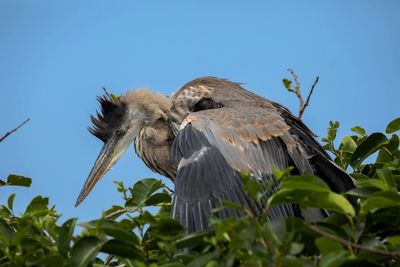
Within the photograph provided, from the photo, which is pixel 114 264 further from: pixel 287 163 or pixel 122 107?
pixel 122 107

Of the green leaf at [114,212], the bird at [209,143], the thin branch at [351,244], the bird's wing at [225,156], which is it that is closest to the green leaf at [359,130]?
the bird at [209,143]

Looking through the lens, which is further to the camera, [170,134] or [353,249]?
[170,134]

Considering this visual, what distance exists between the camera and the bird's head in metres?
6.62

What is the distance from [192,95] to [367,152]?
233 cm

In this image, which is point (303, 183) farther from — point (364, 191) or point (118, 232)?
point (118, 232)

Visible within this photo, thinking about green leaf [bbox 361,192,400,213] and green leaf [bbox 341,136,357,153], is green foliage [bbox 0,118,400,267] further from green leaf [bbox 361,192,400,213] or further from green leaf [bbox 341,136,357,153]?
green leaf [bbox 341,136,357,153]

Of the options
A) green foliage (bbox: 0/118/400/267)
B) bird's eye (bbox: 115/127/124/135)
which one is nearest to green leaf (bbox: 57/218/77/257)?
green foliage (bbox: 0/118/400/267)

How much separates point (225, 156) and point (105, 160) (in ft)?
7.44

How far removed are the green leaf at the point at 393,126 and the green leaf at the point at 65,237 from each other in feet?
7.50

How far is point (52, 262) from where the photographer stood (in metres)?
2.40

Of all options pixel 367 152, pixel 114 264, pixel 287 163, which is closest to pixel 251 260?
pixel 114 264

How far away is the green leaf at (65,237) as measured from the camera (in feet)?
8.25

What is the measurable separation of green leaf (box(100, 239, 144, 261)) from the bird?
699mm

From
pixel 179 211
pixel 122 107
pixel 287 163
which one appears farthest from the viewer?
pixel 122 107
